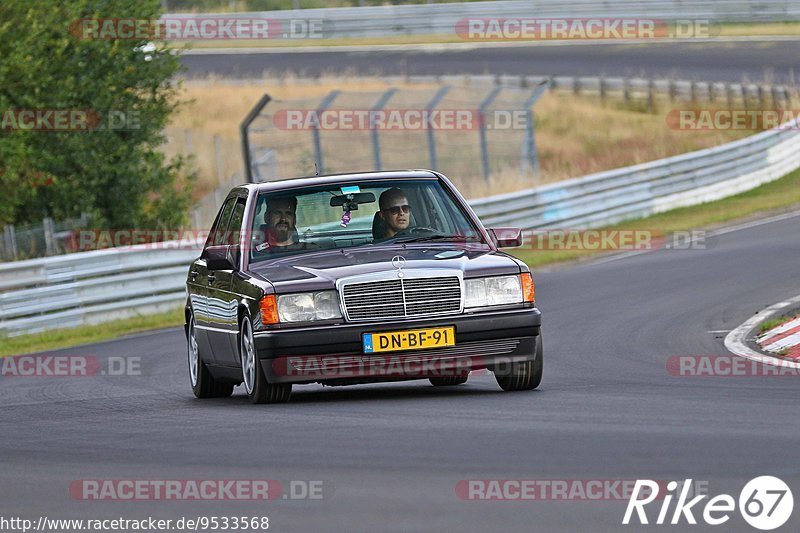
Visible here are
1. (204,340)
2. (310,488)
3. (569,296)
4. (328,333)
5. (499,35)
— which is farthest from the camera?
(499,35)

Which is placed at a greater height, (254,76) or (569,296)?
(254,76)

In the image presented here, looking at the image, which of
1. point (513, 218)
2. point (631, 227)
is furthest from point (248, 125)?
point (631, 227)

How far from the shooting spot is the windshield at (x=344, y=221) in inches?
411

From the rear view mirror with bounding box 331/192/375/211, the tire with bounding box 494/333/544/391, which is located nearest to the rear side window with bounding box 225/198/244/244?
the rear view mirror with bounding box 331/192/375/211

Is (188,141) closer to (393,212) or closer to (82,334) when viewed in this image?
(82,334)

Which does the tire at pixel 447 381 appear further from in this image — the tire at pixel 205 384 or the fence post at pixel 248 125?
the fence post at pixel 248 125

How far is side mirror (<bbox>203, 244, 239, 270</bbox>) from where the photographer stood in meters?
10.5

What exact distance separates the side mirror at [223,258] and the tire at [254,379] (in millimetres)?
575

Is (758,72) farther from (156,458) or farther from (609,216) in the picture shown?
(156,458)

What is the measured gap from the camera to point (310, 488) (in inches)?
256

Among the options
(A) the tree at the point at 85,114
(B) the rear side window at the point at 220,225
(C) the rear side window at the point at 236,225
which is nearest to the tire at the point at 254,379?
(C) the rear side window at the point at 236,225

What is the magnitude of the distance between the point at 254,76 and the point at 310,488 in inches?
1646

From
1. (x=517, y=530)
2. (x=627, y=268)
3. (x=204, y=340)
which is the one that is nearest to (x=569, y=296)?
(x=627, y=268)

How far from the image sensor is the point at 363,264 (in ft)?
32.0
